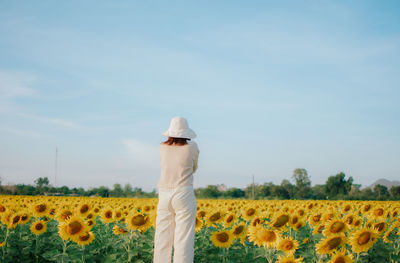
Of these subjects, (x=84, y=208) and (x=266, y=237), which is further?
(x=84, y=208)

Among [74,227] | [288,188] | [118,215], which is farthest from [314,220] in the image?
[288,188]

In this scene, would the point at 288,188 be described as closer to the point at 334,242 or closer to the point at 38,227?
the point at 38,227

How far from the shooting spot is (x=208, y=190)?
206ft

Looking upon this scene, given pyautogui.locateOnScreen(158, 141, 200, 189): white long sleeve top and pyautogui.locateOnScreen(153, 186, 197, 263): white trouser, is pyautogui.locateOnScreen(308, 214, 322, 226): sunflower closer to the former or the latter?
pyautogui.locateOnScreen(153, 186, 197, 263): white trouser

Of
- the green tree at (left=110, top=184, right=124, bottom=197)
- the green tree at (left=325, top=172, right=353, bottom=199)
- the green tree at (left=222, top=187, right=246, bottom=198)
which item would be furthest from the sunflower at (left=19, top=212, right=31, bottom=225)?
the green tree at (left=325, top=172, right=353, bottom=199)

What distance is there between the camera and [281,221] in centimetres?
659

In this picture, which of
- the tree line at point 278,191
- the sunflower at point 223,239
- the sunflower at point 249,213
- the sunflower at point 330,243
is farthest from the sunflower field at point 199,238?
the tree line at point 278,191

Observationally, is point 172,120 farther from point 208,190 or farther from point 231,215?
point 208,190

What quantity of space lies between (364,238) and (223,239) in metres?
2.34

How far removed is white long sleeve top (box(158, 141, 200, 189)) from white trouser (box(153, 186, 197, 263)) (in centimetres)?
10

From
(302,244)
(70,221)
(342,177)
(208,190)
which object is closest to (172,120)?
(70,221)

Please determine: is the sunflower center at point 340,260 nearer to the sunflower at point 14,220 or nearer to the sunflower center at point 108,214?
the sunflower center at point 108,214

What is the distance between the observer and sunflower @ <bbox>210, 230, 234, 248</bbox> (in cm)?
677

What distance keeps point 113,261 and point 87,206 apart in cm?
180
